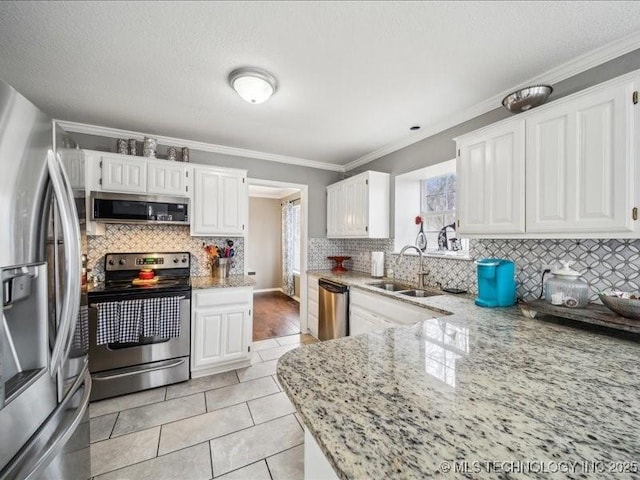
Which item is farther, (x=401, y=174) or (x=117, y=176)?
(x=401, y=174)

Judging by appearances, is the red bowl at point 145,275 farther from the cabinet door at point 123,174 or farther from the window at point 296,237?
the window at point 296,237

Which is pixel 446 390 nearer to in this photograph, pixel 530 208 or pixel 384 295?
pixel 530 208

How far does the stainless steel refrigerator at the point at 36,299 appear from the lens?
32.6 inches

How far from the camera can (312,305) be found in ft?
12.5

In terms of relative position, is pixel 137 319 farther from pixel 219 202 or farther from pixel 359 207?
pixel 359 207

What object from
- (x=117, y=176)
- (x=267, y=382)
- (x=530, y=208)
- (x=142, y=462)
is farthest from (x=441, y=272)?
(x=117, y=176)

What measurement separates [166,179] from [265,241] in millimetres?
4012

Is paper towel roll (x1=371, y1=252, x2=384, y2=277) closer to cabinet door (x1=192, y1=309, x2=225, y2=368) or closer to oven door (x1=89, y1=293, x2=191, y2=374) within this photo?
cabinet door (x1=192, y1=309, x2=225, y2=368)

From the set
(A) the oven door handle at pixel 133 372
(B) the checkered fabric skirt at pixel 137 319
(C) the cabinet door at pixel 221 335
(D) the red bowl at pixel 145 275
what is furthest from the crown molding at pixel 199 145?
(A) the oven door handle at pixel 133 372

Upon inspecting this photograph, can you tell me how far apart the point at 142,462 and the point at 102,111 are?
2.80 m

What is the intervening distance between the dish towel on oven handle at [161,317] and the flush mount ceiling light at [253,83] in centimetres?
187

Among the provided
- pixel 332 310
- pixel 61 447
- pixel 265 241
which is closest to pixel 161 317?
pixel 61 447

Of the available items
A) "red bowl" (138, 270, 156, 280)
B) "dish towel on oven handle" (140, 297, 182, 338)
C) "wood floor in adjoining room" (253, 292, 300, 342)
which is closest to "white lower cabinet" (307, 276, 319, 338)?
"wood floor in adjoining room" (253, 292, 300, 342)

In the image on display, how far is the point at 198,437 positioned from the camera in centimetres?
187
